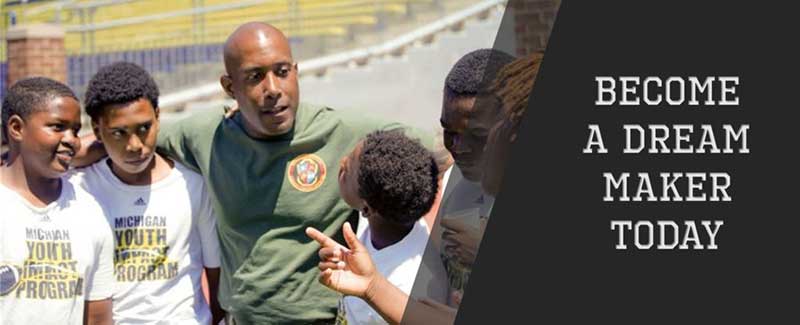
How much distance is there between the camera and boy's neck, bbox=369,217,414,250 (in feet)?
8.99

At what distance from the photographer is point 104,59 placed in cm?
1094

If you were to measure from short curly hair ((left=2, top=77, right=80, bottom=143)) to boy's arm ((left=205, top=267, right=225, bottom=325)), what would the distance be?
66 cm

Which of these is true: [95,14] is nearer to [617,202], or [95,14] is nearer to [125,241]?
[125,241]

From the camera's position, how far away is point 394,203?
2.63 m

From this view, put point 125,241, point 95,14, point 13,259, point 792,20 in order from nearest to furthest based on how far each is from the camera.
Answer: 1. point 792,20
2. point 13,259
3. point 125,241
4. point 95,14

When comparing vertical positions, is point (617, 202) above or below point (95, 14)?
below

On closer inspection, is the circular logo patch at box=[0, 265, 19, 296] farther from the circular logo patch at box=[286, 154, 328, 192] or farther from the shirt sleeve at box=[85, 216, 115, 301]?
the circular logo patch at box=[286, 154, 328, 192]

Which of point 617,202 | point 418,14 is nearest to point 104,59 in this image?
point 418,14

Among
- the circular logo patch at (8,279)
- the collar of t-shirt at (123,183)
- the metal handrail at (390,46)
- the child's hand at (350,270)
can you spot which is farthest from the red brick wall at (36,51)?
the child's hand at (350,270)

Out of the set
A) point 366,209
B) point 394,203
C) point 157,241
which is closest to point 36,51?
point 157,241

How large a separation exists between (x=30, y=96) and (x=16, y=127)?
9 cm

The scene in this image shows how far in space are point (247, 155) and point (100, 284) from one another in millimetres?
552

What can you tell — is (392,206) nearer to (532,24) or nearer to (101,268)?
(101,268)

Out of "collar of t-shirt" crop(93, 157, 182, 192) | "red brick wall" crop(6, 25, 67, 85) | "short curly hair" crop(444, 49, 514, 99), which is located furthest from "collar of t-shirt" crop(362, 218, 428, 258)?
"red brick wall" crop(6, 25, 67, 85)
